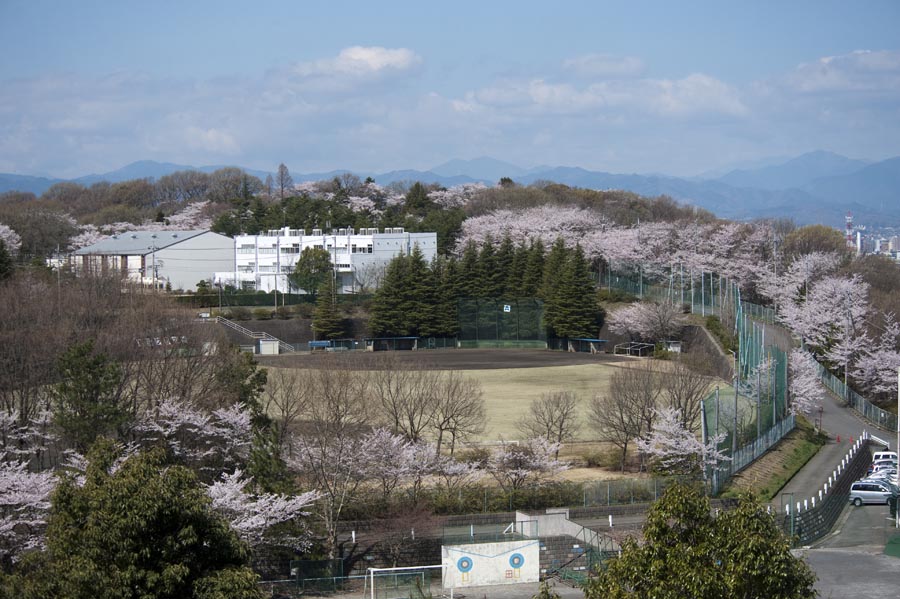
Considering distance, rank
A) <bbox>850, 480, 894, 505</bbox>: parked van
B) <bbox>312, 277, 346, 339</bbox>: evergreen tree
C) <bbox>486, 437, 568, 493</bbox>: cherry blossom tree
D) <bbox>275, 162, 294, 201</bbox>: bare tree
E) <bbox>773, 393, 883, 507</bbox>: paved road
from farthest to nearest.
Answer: <bbox>275, 162, 294, 201</bbox>: bare tree, <bbox>312, 277, 346, 339</bbox>: evergreen tree, <bbox>773, 393, 883, 507</bbox>: paved road, <bbox>486, 437, 568, 493</bbox>: cherry blossom tree, <bbox>850, 480, 894, 505</bbox>: parked van

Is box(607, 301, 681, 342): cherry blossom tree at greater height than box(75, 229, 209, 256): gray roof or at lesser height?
lesser

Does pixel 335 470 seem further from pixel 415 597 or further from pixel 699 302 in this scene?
pixel 699 302

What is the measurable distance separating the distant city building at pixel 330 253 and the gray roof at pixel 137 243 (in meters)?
4.56

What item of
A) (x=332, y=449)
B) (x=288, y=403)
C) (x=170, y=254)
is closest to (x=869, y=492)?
(x=332, y=449)

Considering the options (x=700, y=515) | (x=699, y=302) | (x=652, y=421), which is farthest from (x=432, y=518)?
(x=699, y=302)

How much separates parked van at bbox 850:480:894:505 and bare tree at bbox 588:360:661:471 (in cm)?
690

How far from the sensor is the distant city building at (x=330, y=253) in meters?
82.4

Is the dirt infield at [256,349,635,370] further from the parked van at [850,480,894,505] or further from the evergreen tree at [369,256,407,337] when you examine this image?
the parked van at [850,480,894,505]

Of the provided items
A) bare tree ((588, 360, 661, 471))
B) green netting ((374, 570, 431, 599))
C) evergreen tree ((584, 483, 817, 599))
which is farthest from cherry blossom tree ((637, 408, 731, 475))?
evergreen tree ((584, 483, 817, 599))

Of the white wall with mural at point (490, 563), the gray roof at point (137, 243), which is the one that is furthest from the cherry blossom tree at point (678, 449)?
the gray roof at point (137, 243)

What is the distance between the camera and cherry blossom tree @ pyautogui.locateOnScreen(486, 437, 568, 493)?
29656 millimetres

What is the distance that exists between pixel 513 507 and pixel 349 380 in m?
7.26

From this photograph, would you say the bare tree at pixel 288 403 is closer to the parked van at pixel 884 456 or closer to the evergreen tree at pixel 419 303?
the parked van at pixel 884 456

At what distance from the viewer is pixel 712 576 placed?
33.8 ft
